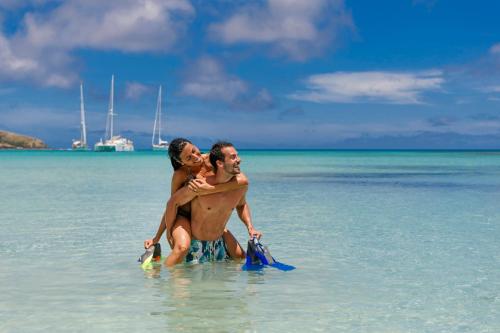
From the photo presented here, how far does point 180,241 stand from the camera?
24.1 feet

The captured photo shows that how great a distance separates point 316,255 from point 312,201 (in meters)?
9.00

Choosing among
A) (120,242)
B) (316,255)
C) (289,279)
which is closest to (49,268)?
(120,242)

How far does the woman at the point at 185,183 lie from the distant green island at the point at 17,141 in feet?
630

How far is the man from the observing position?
6941 mm

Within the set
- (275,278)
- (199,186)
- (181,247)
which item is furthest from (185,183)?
(275,278)

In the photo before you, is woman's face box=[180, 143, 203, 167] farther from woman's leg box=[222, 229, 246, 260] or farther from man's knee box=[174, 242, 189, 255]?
woman's leg box=[222, 229, 246, 260]

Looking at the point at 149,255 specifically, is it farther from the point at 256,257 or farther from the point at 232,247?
the point at 256,257

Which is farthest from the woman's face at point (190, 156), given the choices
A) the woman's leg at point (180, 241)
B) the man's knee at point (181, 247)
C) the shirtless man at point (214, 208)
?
the man's knee at point (181, 247)

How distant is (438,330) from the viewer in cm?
523

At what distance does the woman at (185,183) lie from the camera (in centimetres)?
703

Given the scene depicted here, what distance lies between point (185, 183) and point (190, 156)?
49 centimetres

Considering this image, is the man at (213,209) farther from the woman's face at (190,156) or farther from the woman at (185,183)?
the woman's face at (190,156)

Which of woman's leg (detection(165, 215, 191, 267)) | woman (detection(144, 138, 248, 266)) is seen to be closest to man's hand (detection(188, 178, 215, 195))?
woman (detection(144, 138, 248, 266))

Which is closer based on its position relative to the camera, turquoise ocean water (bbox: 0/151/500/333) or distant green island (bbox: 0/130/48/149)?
turquoise ocean water (bbox: 0/151/500/333)
